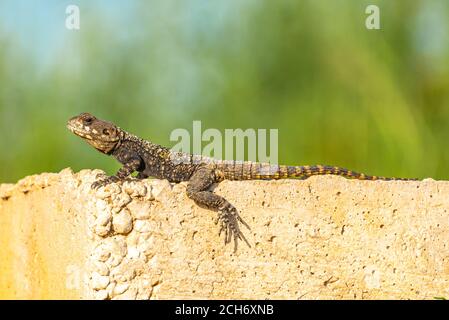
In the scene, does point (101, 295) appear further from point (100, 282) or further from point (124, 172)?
point (124, 172)

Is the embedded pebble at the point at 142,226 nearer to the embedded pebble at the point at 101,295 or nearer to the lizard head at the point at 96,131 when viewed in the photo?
the embedded pebble at the point at 101,295

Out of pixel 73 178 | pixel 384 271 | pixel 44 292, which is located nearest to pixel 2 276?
pixel 44 292

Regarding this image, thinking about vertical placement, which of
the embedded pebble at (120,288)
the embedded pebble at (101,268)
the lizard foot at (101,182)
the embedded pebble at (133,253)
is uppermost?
the lizard foot at (101,182)

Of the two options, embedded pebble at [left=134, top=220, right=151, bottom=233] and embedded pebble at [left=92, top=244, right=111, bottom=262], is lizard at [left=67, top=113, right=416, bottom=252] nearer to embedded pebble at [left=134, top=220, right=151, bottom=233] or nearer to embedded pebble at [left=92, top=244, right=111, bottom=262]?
embedded pebble at [left=134, top=220, right=151, bottom=233]

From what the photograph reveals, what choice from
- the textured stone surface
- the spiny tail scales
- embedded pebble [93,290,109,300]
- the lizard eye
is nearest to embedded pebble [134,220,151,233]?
the textured stone surface

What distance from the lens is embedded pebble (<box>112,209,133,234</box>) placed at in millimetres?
8234

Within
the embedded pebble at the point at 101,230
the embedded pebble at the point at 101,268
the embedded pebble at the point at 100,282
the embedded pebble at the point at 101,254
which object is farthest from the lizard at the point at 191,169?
the embedded pebble at the point at 100,282

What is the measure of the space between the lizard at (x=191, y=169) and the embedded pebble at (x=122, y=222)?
1.06 ft

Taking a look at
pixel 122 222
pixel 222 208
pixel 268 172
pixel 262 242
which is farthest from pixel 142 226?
pixel 268 172

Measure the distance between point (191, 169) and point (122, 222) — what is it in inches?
59.4

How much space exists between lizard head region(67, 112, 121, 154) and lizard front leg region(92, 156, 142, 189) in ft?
0.91

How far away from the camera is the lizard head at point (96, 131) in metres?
9.63

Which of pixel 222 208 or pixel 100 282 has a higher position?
pixel 222 208

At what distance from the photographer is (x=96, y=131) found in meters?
9.69
